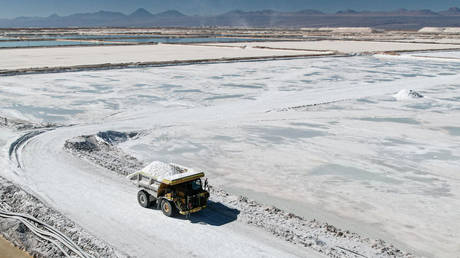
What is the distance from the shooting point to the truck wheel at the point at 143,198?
12.9 m

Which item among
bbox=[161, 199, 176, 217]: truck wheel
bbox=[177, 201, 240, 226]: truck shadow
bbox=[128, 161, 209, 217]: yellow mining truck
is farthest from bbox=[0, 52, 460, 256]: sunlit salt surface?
bbox=[161, 199, 176, 217]: truck wheel

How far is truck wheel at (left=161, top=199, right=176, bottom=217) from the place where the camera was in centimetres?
1230

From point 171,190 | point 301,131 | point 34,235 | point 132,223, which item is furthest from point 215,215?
point 301,131

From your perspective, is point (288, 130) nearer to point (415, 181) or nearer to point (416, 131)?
point (416, 131)

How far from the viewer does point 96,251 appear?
35.0 feet

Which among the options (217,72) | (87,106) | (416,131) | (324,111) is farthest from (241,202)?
(217,72)

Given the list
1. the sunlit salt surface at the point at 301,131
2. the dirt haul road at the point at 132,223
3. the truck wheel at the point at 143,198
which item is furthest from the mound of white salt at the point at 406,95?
the truck wheel at the point at 143,198

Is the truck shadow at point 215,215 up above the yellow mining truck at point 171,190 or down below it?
below

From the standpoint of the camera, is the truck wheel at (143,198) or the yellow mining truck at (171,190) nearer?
the yellow mining truck at (171,190)

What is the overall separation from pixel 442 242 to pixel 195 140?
1237 cm

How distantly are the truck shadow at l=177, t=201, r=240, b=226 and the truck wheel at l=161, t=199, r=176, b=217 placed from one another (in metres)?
0.29

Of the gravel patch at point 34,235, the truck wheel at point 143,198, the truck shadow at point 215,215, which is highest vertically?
the truck wheel at point 143,198

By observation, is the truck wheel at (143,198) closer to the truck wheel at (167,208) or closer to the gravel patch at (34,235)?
the truck wheel at (167,208)

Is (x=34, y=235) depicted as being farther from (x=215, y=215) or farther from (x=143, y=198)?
(x=215, y=215)
